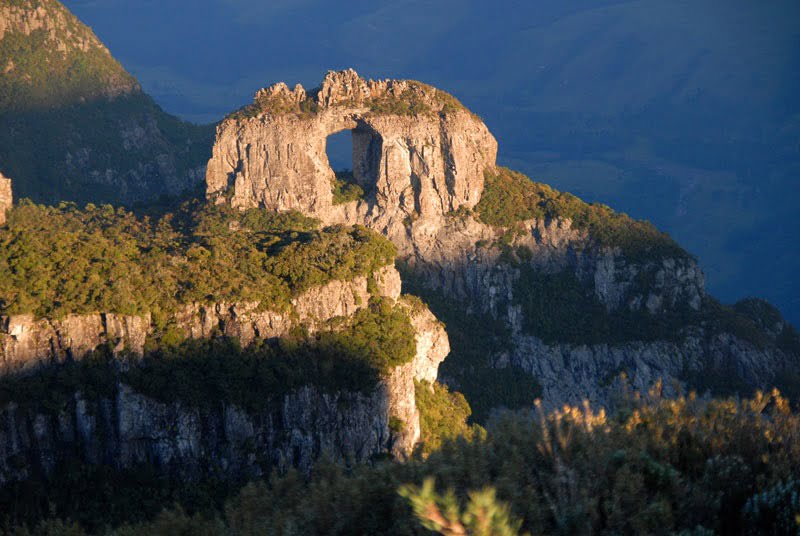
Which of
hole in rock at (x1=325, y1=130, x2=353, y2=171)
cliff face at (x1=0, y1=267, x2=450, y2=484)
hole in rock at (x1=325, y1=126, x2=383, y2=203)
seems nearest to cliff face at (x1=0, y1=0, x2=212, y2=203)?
hole in rock at (x1=325, y1=126, x2=383, y2=203)

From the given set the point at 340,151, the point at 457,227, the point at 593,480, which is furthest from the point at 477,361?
the point at 340,151

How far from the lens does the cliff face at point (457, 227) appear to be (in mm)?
64938

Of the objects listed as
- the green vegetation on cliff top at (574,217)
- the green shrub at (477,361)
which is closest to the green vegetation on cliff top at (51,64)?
the green shrub at (477,361)

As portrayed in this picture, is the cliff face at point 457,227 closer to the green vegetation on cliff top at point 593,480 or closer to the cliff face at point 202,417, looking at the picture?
the cliff face at point 202,417

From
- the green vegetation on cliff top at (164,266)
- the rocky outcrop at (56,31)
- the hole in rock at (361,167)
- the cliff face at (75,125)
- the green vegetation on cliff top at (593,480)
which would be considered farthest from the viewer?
the rocky outcrop at (56,31)

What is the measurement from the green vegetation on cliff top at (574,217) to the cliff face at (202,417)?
26.2 m

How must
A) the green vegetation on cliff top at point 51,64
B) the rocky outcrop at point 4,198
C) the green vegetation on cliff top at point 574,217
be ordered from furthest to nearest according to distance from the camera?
the green vegetation on cliff top at point 51,64 < the green vegetation on cliff top at point 574,217 < the rocky outcrop at point 4,198

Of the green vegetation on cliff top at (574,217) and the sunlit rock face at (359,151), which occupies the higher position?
the sunlit rock face at (359,151)

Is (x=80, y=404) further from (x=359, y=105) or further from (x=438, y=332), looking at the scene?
(x=359, y=105)

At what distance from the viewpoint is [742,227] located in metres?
138

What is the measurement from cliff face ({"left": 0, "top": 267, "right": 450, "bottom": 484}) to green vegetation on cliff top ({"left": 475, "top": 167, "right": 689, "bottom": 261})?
26.2 meters

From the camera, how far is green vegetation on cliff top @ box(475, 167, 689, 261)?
69.0 m

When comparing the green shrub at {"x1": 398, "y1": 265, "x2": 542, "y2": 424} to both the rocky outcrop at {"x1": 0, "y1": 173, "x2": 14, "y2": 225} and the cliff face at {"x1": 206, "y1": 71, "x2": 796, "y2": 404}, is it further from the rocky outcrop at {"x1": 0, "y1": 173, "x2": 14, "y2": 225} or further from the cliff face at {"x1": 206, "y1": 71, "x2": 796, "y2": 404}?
the rocky outcrop at {"x1": 0, "y1": 173, "x2": 14, "y2": 225}

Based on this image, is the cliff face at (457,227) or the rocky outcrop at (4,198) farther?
the cliff face at (457,227)
